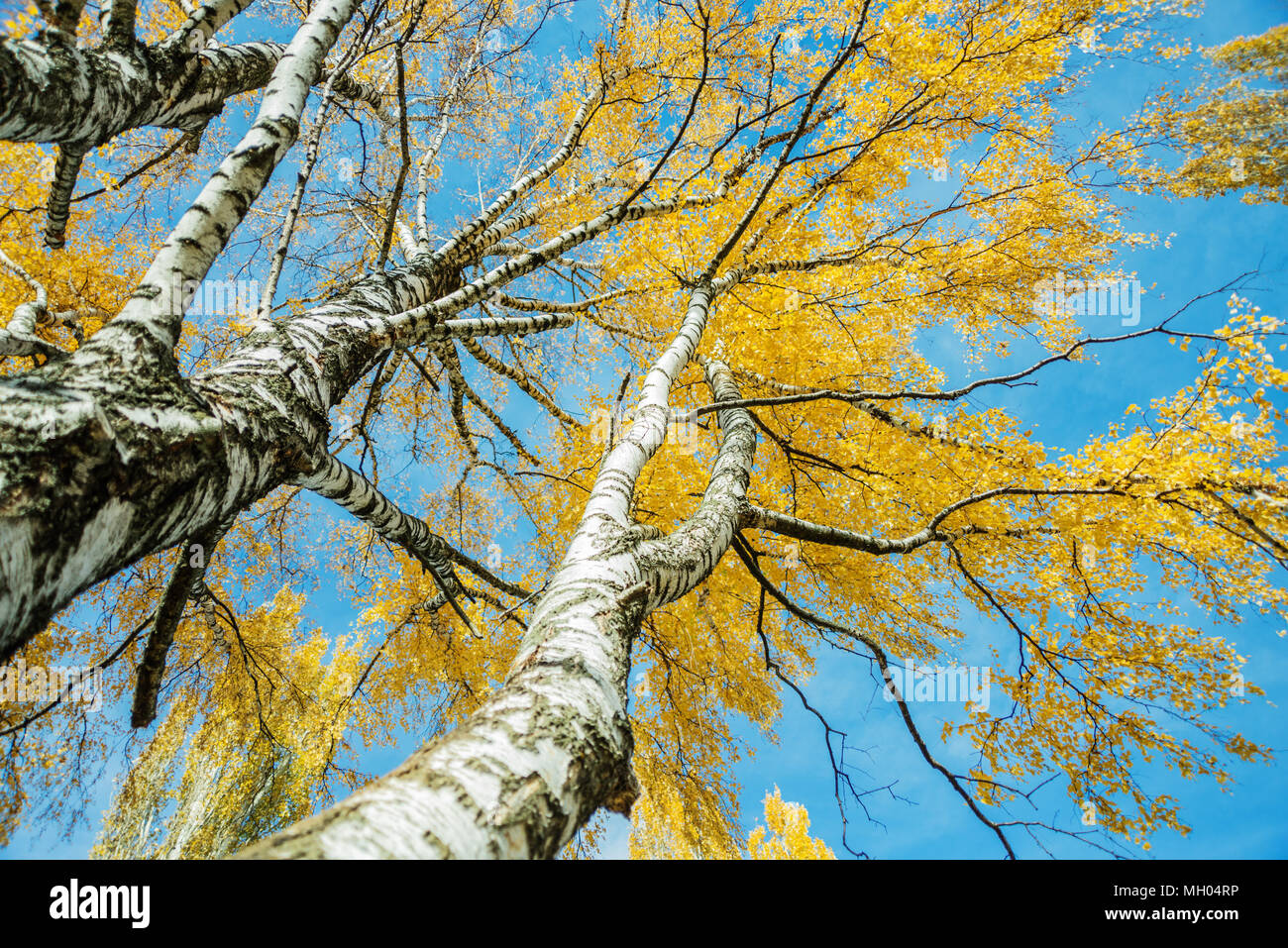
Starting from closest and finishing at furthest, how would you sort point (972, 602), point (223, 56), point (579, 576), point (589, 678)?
point (589, 678) < point (579, 576) < point (223, 56) < point (972, 602)

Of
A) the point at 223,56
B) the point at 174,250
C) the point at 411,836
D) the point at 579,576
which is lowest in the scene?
the point at 411,836

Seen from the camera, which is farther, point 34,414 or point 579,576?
point 579,576

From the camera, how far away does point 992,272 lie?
5.96m

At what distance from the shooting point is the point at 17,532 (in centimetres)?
90

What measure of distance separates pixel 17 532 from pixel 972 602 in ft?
18.3

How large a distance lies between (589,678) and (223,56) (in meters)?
3.81

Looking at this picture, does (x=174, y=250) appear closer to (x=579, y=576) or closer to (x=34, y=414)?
(x=34, y=414)

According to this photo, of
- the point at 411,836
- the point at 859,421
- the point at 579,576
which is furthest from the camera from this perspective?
the point at 859,421

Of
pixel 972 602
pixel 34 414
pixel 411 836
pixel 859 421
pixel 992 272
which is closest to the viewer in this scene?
pixel 411 836

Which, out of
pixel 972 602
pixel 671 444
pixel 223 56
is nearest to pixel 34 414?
pixel 223 56

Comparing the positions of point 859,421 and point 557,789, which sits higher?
point 859,421
